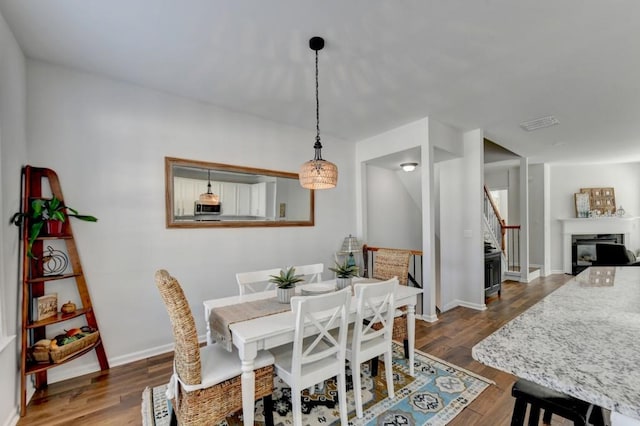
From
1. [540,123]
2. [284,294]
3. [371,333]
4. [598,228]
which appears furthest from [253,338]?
[598,228]

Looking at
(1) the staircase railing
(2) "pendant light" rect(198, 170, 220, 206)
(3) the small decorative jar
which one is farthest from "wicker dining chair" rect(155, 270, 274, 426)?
(1) the staircase railing

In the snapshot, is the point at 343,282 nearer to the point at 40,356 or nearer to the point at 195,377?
the point at 195,377

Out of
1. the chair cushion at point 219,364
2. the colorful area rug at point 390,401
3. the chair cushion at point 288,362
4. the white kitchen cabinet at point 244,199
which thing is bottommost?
the colorful area rug at point 390,401

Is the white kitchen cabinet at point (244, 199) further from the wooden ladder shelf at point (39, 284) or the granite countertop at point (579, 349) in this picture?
the granite countertop at point (579, 349)

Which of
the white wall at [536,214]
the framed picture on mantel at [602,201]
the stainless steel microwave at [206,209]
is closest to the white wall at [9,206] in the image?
the stainless steel microwave at [206,209]

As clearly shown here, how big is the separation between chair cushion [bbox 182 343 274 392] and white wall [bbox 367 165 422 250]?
3.49 metres

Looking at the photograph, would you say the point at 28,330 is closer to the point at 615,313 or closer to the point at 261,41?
the point at 261,41

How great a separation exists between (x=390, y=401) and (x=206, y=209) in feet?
8.49

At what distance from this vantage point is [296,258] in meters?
4.04

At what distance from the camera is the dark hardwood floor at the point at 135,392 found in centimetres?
199

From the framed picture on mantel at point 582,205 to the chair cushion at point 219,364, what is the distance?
825 centimetres

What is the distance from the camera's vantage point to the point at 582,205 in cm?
691

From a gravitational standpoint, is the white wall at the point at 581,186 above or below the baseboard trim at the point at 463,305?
above

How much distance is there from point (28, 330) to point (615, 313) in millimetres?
3670
